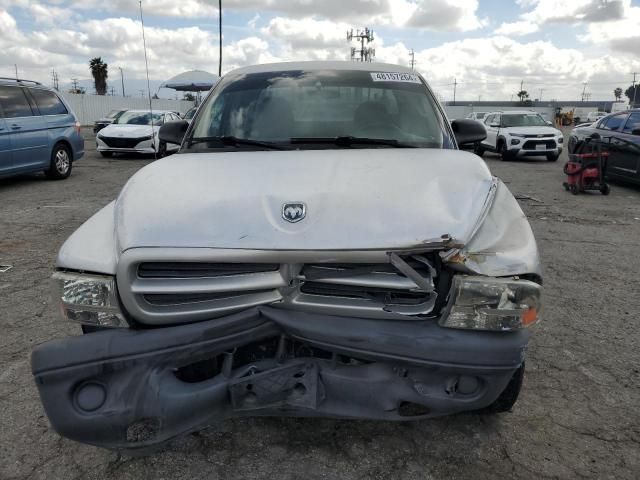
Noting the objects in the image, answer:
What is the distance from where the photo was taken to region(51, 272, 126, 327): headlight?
1991mm

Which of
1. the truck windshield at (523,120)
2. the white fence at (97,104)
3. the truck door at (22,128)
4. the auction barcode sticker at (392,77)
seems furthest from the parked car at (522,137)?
the white fence at (97,104)

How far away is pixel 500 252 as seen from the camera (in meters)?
2.02

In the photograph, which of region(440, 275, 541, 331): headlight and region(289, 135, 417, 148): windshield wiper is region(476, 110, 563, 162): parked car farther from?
region(440, 275, 541, 331): headlight

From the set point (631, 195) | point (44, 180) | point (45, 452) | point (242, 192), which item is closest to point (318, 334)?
point (242, 192)

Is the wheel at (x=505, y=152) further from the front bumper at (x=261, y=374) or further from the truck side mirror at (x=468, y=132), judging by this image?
the front bumper at (x=261, y=374)

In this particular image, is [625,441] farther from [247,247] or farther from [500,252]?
[247,247]

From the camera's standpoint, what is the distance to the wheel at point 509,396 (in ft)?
7.87

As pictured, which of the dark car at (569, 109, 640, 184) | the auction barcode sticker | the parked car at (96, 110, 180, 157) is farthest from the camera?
the parked car at (96, 110, 180, 157)

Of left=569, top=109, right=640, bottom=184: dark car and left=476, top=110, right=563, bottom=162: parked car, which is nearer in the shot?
left=569, top=109, right=640, bottom=184: dark car

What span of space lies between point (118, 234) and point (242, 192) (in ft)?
1.70

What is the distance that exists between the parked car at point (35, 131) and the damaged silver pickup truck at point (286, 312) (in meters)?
8.35

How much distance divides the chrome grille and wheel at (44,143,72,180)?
9733 millimetres

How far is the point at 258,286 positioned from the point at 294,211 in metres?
0.33

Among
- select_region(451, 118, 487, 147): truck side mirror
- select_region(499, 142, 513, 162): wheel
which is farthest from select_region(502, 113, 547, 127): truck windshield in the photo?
select_region(451, 118, 487, 147): truck side mirror
